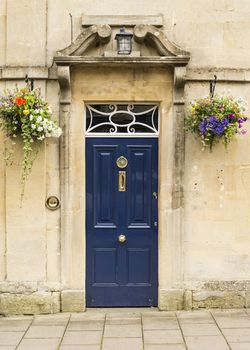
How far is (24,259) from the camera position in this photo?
7242mm

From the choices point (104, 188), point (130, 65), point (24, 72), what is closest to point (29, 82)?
point (24, 72)

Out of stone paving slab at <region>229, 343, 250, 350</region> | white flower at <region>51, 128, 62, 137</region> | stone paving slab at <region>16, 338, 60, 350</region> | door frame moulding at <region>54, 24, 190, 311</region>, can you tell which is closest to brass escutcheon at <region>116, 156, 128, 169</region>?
door frame moulding at <region>54, 24, 190, 311</region>

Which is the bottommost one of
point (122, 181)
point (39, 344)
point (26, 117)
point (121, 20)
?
point (39, 344)

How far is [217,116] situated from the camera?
6.71 meters

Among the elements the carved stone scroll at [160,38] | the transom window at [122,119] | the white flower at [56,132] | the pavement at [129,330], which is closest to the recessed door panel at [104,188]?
the transom window at [122,119]

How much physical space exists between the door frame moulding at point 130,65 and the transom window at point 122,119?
332 mm

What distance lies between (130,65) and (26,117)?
161cm

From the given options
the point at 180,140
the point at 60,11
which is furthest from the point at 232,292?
→ the point at 60,11

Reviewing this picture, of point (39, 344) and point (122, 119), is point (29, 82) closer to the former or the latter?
point (122, 119)

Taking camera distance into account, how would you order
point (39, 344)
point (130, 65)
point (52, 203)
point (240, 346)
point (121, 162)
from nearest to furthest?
point (240, 346), point (39, 344), point (130, 65), point (52, 203), point (121, 162)

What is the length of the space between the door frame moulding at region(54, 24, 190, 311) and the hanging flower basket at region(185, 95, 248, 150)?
0.37 meters

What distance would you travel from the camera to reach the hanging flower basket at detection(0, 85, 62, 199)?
664 centimetres

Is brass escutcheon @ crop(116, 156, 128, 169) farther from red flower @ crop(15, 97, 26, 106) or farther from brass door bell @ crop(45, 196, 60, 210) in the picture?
red flower @ crop(15, 97, 26, 106)

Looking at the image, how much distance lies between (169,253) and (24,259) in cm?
203
